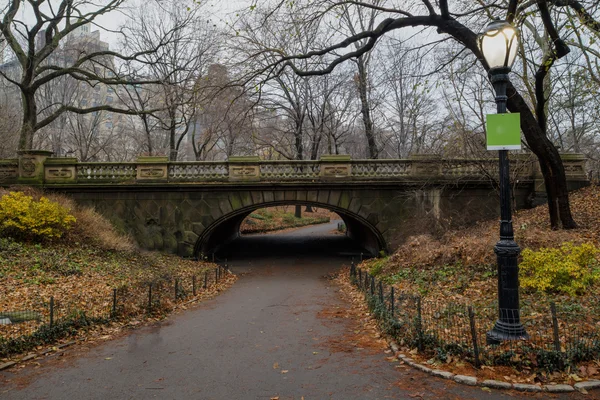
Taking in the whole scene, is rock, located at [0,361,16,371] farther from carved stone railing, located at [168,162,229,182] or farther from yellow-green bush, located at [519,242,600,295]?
carved stone railing, located at [168,162,229,182]

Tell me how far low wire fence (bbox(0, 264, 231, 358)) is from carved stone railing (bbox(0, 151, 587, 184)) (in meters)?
7.33

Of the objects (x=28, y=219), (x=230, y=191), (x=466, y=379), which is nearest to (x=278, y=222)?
(x=230, y=191)

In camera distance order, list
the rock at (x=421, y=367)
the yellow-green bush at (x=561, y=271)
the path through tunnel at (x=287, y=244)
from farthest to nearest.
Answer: the path through tunnel at (x=287, y=244)
the yellow-green bush at (x=561, y=271)
the rock at (x=421, y=367)

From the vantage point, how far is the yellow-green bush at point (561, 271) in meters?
6.95

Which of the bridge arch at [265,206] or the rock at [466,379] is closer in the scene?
the rock at [466,379]

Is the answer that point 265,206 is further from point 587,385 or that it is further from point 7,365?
point 587,385

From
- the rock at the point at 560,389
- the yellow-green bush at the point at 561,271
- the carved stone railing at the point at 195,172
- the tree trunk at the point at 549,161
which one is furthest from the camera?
the carved stone railing at the point at 195,172

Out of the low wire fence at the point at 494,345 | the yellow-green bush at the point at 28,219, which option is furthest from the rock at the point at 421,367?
the yellow-green bush at the point at 28,219

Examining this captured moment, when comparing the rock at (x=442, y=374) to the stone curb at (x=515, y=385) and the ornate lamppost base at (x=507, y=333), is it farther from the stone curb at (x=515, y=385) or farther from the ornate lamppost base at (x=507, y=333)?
the ornate lamppost base at (x=507, y=333)

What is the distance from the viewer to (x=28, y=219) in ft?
43.3

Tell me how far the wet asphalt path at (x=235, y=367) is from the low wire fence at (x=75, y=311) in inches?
28.6

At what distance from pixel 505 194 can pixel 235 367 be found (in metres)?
4.28

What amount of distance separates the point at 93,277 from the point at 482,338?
9901 millimetres

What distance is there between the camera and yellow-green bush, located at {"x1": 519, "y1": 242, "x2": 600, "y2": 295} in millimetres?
6945
